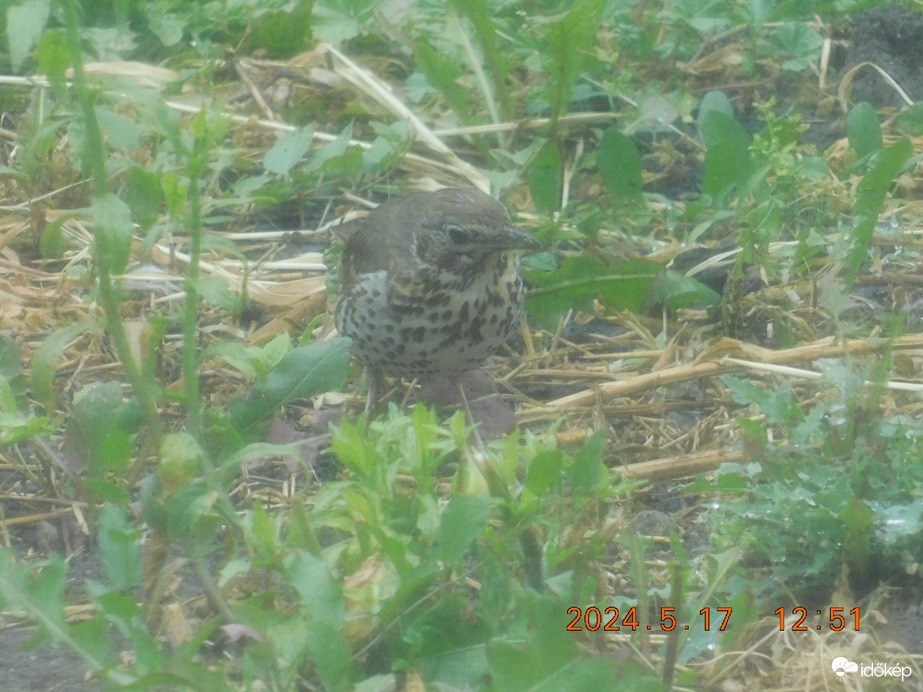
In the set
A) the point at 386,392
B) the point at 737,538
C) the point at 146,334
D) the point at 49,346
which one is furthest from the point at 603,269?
the point at 49,346

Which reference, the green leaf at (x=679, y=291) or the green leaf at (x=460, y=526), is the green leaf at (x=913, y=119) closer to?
the green leaf at (x=679, y=291)

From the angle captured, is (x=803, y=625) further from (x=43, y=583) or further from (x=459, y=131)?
(x=459, y=131)

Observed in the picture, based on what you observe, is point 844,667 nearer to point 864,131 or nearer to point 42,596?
point 42,596

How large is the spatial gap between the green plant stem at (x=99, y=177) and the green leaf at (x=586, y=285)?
1.86 metres

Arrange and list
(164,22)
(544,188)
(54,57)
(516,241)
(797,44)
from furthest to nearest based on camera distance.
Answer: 1. (164,22)
2. (797,44)
3. (544,188)
4. (516,241)
5. (54,57)

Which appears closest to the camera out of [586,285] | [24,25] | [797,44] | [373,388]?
[24,25]

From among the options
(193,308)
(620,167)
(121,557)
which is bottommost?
(121,557)

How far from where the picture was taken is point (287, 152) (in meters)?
4.64

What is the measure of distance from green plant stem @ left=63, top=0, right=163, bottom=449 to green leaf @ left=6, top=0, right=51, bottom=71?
58 mm

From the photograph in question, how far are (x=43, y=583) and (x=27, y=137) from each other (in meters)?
2.85

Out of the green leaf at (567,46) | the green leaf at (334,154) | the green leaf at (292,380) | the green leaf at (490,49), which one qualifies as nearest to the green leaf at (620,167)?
the green leaf at (567,46)

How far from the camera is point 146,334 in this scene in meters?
2.39
